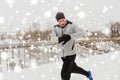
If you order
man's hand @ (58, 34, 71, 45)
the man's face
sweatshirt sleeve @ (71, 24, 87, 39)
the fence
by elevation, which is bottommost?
the fence

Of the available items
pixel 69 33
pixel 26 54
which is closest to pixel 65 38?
pixel 69 33

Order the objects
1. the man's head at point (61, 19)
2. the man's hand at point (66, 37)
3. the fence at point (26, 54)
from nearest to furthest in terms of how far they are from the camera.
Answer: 1. the man's head at point (61, 19)
2. the man's hand at point (66, 37)
3. the fence at point (26, 54)

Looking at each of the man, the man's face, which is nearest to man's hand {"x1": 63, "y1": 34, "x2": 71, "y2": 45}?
the man

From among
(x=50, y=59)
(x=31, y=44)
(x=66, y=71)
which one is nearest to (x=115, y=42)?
(x=50, y=59)

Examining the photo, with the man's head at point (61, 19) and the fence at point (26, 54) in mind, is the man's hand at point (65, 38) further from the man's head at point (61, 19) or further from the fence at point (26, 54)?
the fence at point (26, 54)

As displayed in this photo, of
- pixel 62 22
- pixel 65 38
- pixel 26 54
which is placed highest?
pixel 62 22

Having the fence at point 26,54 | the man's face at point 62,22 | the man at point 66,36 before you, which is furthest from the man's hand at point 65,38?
the fence at point 26,54

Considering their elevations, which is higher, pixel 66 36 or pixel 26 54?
pixel 66 36

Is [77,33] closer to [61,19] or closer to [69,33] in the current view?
[69,33]

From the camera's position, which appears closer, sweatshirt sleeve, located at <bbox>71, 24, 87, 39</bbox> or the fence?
sweatshirt sleeve, located at <bbox>71, 24, 87, 39</bbox>

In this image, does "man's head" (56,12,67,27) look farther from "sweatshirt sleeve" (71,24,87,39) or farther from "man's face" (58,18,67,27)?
"sweatshirt sleeve" (71,24,87,39)

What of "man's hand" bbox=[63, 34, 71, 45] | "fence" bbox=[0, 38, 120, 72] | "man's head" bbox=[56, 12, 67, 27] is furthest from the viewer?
"fence" bbox=[0, 38, 120, 72]

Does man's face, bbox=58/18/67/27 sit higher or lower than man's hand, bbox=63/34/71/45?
higher

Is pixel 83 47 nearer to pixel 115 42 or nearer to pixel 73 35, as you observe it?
pixel 115 42
